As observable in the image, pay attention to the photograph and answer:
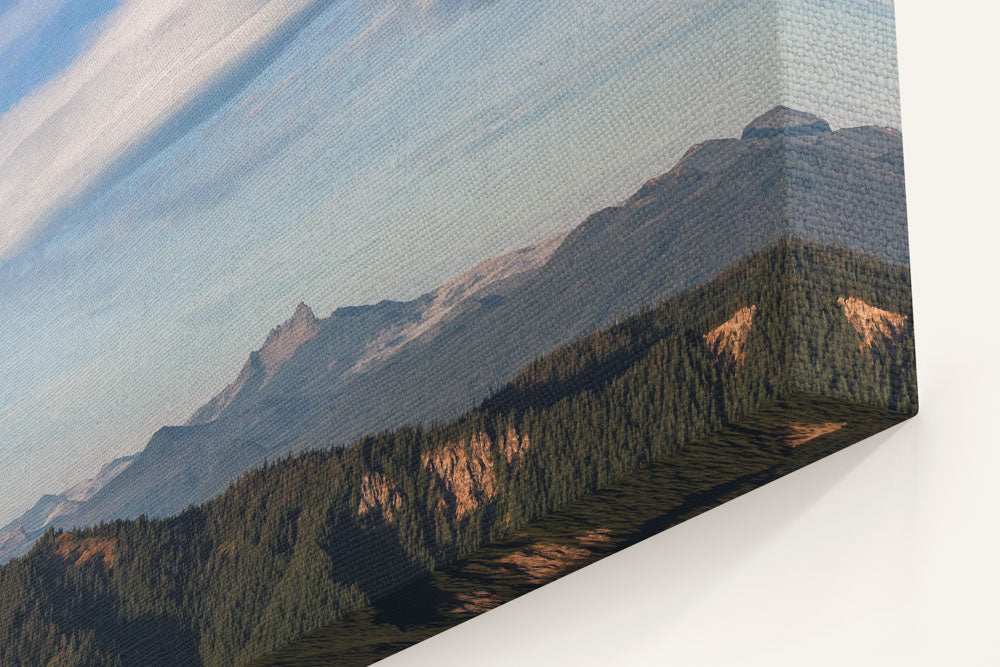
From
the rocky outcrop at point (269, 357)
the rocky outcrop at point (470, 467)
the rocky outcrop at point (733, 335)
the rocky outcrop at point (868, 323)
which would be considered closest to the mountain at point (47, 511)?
the rocky outcrop at point (269, 357)

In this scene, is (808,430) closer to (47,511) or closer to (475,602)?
(475,602)

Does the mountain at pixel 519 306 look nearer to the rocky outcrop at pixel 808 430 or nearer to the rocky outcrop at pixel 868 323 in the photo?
the rocky outcrop at pixel 868 323

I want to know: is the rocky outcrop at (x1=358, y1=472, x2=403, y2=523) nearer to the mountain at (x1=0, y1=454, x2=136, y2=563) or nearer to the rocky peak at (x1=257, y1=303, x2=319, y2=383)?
the rocky peak at (x1=257, y1=303, x2=319, y2=383)

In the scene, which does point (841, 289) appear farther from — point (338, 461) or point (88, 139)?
point (88, 139)

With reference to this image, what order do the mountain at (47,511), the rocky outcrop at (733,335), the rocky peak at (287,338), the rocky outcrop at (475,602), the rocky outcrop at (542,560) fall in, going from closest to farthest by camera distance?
the rocky outcrop at (733,335) → the rocky outcrop at (542,560) → the rocky outcrop at (475,602) → the rocky peak at (287,338) → the mountain at (47,511)

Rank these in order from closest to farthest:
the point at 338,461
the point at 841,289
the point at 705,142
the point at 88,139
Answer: the point at 841,289
the point at 705,142
the point at 338,461
the point at 88,139

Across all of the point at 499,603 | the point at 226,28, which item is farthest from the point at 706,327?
the point at 226,28

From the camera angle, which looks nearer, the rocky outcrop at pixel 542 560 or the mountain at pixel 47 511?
the rocky outcrop at pixel 542 560
